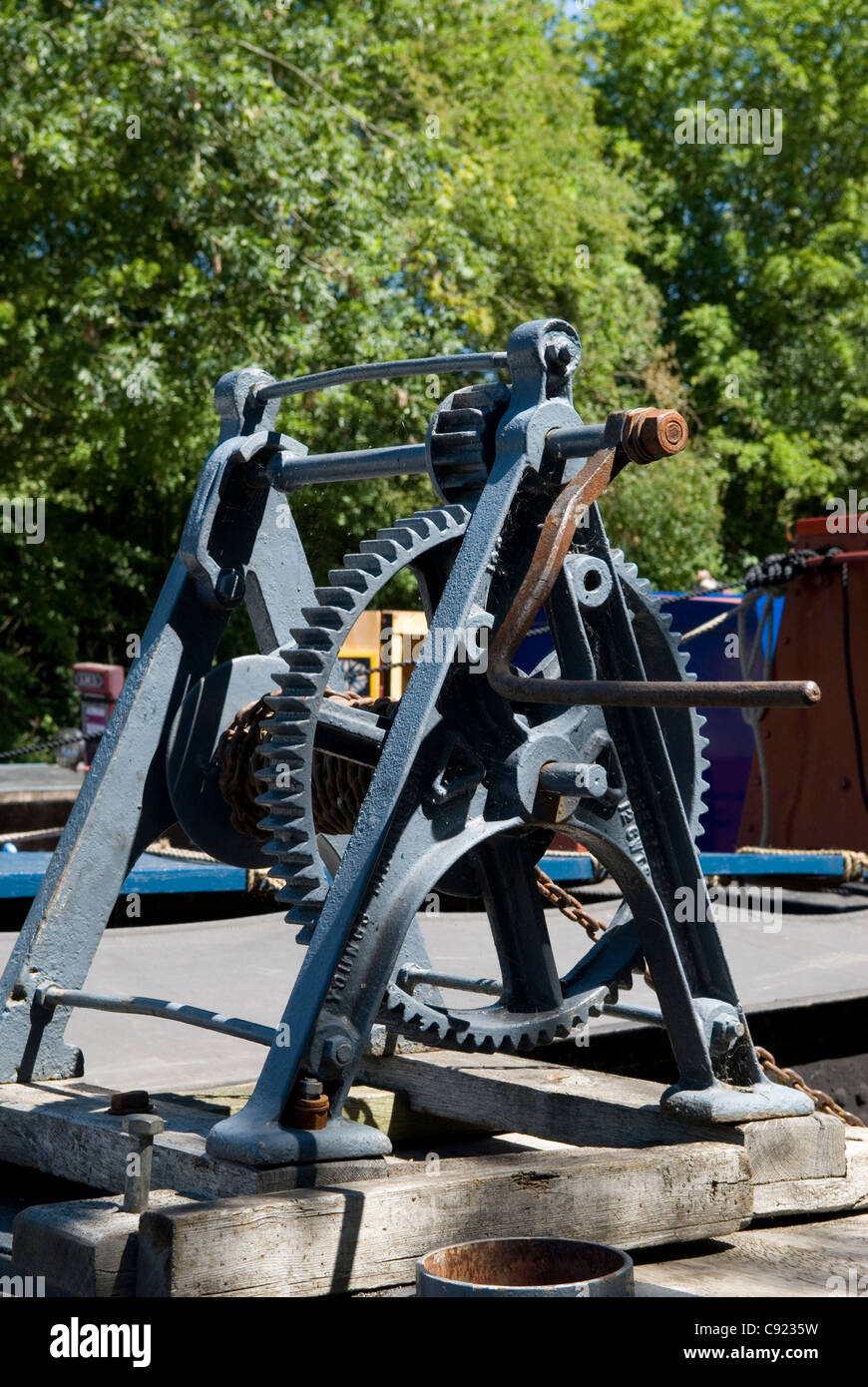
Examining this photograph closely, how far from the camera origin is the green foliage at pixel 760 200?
2723cm

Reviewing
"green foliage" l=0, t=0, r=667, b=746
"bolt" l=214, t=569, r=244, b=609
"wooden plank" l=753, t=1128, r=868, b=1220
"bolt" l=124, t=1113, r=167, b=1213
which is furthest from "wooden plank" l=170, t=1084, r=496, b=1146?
"green foliage" l=0, t=0, r=667, b=746

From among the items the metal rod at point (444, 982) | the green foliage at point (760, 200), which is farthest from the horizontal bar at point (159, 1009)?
the green foliage at point (760, 200)

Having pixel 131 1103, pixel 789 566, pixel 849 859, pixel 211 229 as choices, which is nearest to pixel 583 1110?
pixel 131 1103

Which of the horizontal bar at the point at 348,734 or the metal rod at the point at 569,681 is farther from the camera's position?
the horizontal bar at the point at 348,734

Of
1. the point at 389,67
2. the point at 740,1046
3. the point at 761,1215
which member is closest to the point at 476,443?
A: the point at 740,1046

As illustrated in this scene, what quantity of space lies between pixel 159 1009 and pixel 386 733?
84cm

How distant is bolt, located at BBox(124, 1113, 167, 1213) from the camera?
272cm

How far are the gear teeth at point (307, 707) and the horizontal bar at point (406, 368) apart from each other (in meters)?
0.40

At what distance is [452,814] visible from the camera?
307 cm

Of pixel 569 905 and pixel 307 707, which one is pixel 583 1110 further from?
pixel 307 707

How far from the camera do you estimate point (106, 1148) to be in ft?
10.4

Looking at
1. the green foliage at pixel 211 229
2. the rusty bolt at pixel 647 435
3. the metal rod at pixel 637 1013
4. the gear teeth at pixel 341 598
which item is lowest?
the metal rod at pixel 637 1013

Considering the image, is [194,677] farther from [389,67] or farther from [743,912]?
[389,67]

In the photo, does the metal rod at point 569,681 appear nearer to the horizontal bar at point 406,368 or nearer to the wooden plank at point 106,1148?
the horizontal bar at point 406,368
